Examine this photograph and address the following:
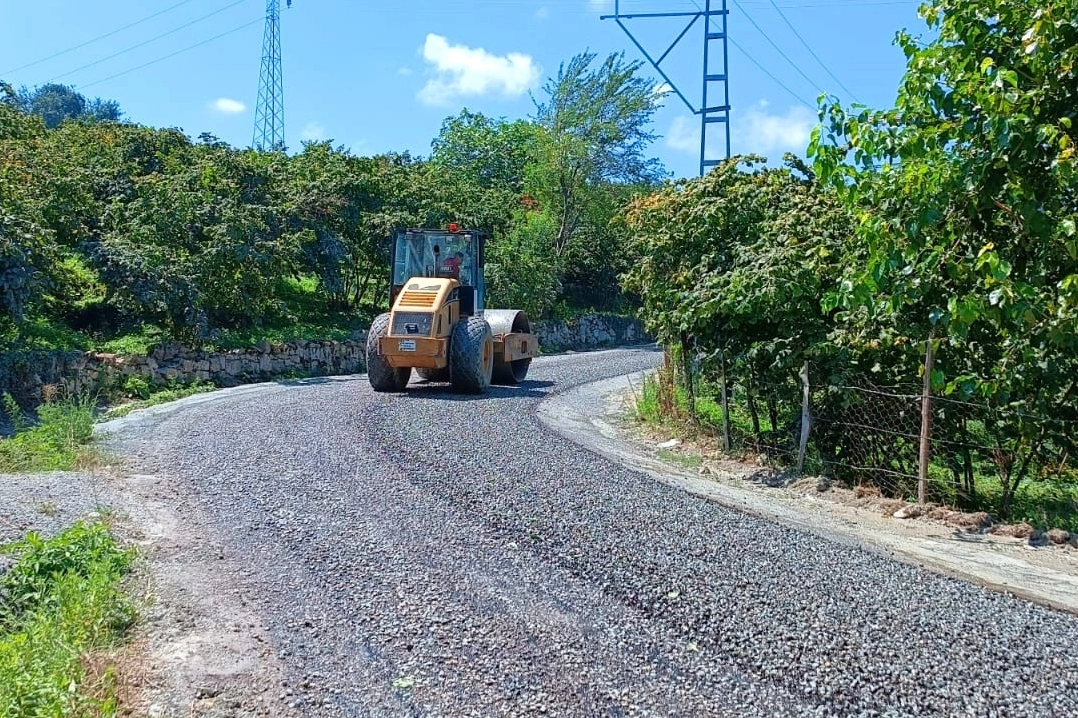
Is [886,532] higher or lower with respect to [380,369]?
lower

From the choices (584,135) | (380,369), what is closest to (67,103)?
(584,135)

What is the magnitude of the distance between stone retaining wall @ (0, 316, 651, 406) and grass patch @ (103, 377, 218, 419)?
19cm

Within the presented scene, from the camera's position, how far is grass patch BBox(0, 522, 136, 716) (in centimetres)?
385

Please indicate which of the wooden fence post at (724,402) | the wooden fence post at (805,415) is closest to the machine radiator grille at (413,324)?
the wooden fence post at (724,402)

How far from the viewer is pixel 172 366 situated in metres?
17.9

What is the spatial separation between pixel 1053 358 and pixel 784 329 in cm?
283

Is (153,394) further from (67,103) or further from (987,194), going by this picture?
(67,103)

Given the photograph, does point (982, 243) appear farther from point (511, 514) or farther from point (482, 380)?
point (482, 380)

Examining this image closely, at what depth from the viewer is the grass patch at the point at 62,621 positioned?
151 inches

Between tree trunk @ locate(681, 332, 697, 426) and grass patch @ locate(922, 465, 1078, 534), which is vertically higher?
tree trunk @ locate(681, 332, 697, 426)

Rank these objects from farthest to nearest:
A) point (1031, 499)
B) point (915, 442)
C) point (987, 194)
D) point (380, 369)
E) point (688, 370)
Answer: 1. point (380, 369)
2. point (688, 370)
3. point (1031, 499)
4. point (915, 442)
5. point (987, 194)

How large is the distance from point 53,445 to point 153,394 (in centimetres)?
689

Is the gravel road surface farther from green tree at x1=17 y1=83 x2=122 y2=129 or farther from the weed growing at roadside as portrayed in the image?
green tree at x1=17 y1=83 x2=122 y2=129

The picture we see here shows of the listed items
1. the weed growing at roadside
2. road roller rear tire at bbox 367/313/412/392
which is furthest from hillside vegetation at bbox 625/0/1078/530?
the weed growing at roadside
